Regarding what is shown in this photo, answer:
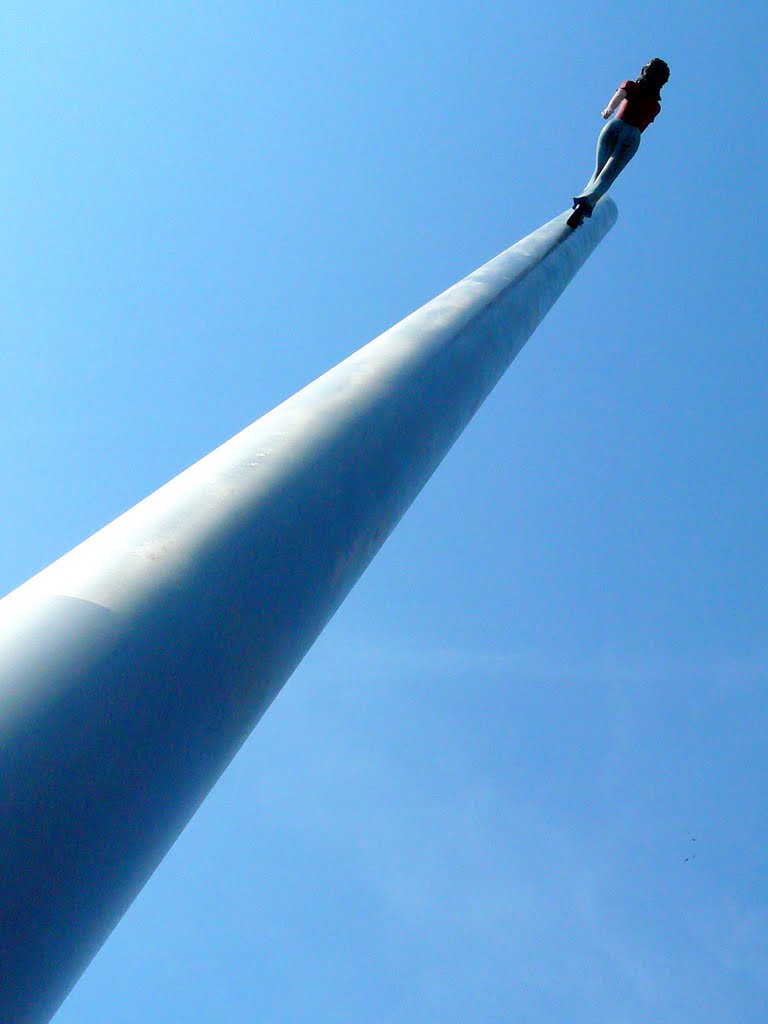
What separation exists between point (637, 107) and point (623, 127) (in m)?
0.33

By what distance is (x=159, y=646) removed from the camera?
2834 mm

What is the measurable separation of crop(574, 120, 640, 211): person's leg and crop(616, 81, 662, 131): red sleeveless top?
0.33ft

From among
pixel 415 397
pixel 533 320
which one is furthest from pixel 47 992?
pixel 533 320

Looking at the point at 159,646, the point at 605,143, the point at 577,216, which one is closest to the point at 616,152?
the point at 605,143

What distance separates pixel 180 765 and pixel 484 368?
13.8ft

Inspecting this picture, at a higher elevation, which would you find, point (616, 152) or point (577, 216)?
point (616, 152)

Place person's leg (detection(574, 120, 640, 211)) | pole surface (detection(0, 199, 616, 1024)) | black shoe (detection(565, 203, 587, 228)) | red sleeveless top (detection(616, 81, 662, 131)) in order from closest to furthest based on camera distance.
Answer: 1. pole surface (detection(0, 199, 616, 1024))
2. black shoe (detection(565, 203, 587, 228))
3. red sleeveless top (detection(616, 81, 662, 131))
4. person's leg (detection(574, 120, 640, 211))

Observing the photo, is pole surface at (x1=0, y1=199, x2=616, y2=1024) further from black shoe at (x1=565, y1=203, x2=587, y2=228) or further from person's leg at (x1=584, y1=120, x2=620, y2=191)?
person's leg at (x1=584, y1=120, x2=620, y2=191)

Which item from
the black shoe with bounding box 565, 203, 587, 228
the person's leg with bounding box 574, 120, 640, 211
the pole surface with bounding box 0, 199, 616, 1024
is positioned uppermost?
the person's leg with bounding box 574, 120, 640, 211

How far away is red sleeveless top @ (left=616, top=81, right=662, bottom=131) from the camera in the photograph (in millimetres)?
12930

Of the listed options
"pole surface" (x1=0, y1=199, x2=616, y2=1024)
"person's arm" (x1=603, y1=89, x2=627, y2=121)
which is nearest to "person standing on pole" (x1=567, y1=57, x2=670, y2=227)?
"person's arm" (x1=603, y1=89, x2=627, y2=121)

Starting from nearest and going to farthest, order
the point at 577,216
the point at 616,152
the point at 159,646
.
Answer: the point at 159,646, the point at 577,216, the point at 616,152

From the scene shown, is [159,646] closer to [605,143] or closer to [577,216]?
[577,216]

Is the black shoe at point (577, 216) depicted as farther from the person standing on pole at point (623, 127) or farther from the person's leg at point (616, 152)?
the person's leg at point (616, 152)
